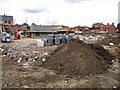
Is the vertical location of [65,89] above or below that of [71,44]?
below

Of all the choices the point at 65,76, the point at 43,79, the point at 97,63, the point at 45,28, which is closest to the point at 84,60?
the point at 97,63

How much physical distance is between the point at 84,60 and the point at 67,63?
2.87 feet

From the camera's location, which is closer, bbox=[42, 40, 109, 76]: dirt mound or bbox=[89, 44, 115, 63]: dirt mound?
bbox=[42, 40, 109, 76]: dirt mound

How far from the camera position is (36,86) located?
907 centimetres

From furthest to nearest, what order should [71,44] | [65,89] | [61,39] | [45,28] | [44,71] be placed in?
[45,28], [61,39], [71,44], [44,71], [65,89]

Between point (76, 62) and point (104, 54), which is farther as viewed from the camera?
point (104, 54)

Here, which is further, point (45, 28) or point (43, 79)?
point (45, 28)

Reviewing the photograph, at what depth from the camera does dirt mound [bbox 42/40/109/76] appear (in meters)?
11.3

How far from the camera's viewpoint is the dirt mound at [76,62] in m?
11.3

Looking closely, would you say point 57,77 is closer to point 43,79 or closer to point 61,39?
point 43,79

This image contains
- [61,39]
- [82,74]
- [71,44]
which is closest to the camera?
[82,74]

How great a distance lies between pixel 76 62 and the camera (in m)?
11.9

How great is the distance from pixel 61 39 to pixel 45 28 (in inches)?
1161

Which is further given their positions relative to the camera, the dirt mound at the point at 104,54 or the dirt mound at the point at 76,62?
the dirt mound at the point at 104,54
